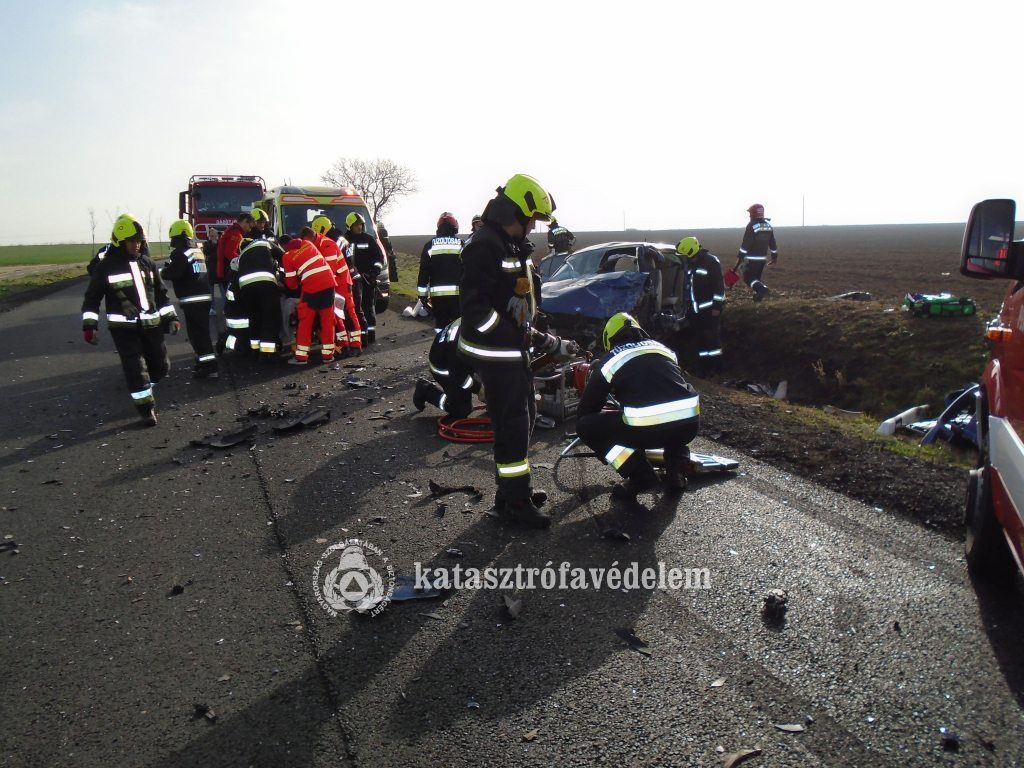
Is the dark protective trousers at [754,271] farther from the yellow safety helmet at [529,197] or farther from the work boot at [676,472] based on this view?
the yellow safety helmet at [529,197]

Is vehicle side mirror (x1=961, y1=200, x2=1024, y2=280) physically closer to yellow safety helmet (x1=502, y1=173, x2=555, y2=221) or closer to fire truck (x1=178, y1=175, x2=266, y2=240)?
yellow safety helmet (x1=502, y1=173, x2=555, y2=221)

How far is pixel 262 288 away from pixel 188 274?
112 cm

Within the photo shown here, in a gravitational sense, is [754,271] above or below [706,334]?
above

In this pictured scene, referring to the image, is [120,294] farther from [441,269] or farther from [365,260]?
[365,260]

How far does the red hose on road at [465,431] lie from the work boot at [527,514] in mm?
1682

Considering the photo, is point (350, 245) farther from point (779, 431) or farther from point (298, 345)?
point (779, 431)

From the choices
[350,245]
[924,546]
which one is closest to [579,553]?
[924,546]

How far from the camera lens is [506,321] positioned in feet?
14.5

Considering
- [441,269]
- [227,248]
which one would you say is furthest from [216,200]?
[441,269]

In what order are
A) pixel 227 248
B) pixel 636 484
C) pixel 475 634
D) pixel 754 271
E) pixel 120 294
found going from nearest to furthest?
pixel 475 634, pixel 636 484, pixel 120 294, pixel 227 248, pixel 754 271

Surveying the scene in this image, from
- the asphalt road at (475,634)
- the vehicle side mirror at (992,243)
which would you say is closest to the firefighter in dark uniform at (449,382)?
the asphalt road at (475,634)

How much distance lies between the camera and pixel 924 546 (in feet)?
13.5

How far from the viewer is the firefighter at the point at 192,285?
862cm

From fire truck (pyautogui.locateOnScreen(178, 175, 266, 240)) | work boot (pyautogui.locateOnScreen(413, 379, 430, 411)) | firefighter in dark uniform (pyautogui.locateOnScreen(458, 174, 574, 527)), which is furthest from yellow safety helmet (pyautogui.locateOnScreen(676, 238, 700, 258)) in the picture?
fire truck (pyautogui.locateOnScreen(178, 175, 266, 240))
